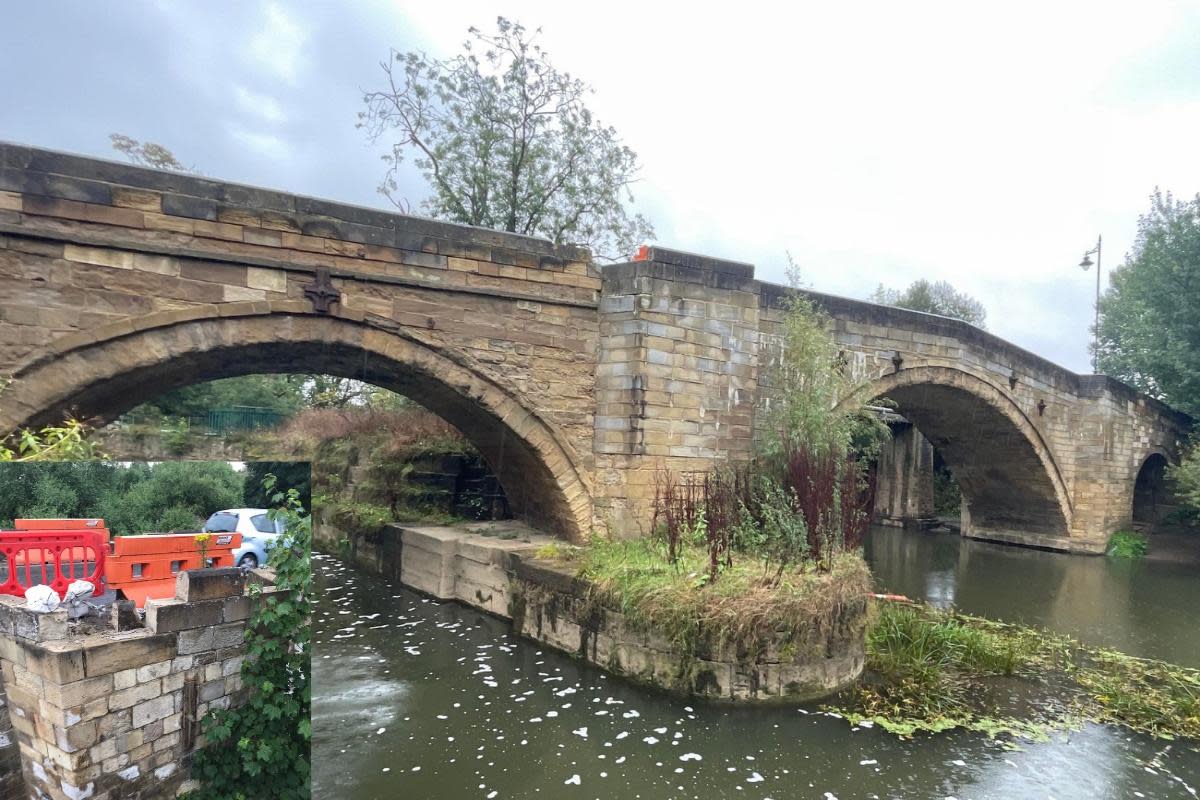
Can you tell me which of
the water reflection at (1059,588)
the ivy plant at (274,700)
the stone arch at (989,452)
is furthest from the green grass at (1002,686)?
the stone arch at (989,452)

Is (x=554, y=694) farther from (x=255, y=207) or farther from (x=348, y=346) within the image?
(x=255, y=207)

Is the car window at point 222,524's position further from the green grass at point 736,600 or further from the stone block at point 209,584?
the green grass at point 736,600

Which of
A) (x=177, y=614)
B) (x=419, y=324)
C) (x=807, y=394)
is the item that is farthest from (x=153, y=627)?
(x=807, y=394)

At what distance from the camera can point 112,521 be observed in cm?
134

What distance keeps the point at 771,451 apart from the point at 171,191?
593cm

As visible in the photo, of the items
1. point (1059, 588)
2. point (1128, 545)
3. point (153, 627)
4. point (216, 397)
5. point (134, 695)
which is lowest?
point (1059, 588)

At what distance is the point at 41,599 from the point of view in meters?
1.27

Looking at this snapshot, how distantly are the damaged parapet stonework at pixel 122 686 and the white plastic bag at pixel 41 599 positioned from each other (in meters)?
0.01

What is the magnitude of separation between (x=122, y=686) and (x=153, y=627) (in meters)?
0.12

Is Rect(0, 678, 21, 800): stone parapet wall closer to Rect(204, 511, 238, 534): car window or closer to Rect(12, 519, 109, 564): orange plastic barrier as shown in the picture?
Rect(12, 519, 109, 564): orange plastic barrier

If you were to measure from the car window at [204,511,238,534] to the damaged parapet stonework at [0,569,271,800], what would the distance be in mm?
80

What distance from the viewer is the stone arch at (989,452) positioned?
12195 millimetres

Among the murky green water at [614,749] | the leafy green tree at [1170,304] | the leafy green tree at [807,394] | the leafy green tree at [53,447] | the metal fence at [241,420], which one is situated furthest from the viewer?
the leafy green tree at [1170,304]

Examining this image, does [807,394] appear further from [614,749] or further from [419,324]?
[614,749]
